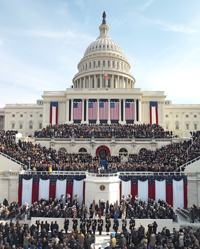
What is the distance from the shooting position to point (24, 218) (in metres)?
26.7

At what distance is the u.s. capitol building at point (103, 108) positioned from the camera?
69.9m

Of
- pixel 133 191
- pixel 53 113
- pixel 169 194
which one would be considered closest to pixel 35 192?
pixel 133 191

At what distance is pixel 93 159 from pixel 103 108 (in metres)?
28.6

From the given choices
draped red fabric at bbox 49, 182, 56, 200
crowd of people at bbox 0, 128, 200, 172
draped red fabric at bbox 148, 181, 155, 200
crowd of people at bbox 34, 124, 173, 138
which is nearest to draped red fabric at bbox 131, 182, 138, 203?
draped red fabric at bbox 148, 181, 155, 200

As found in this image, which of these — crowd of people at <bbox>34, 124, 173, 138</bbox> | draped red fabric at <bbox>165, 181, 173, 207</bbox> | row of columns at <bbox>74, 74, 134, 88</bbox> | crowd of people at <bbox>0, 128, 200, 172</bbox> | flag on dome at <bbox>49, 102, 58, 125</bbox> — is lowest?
draped red fabric at <bbox>165, 181, 173, 207</bbox>

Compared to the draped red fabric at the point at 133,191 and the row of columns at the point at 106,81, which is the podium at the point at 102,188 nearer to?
the draped red fabric at the point at 133,191

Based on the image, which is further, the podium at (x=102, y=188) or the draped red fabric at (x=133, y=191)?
the draped red fabric at (x=133, y=191)

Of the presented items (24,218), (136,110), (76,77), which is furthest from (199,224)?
(76,77)

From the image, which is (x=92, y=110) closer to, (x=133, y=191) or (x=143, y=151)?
(x=143, y=151)

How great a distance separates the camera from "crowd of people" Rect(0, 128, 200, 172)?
110 feet

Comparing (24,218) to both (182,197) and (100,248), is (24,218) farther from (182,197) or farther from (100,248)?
(182,197)

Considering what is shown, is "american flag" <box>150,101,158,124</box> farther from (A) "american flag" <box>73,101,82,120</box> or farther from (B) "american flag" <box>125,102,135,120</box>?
(A) "american flag" <box>73,101,82,120</box>

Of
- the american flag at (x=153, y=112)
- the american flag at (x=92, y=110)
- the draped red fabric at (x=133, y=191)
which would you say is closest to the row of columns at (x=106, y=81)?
the american flag at (x=92, y=110)

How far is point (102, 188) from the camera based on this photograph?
28828mm
